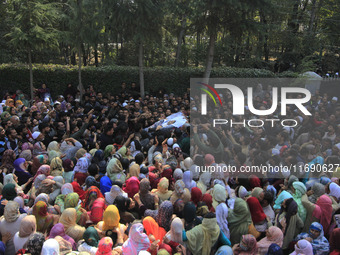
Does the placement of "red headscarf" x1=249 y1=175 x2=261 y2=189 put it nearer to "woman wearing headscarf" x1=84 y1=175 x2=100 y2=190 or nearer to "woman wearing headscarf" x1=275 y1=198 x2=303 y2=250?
"woman wearing headscarf" x1=275 y1=198 x2=303 y2=250

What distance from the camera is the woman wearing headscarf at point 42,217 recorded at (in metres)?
4.32

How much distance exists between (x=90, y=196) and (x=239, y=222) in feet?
7.36

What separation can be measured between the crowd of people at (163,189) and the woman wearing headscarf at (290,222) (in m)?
0.01

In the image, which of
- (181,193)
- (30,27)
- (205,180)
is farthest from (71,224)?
(30,27)

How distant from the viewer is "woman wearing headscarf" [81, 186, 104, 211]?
4902mm

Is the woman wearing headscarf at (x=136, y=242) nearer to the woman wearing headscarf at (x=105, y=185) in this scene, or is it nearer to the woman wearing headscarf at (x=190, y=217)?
the woman wearing headscarf at (x=190, y=217)

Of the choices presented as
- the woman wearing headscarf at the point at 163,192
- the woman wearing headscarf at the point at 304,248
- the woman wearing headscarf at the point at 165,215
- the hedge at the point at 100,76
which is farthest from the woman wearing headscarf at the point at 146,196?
the hedge at the point at 100,76

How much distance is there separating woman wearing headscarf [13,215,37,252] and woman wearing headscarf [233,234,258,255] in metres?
2.57

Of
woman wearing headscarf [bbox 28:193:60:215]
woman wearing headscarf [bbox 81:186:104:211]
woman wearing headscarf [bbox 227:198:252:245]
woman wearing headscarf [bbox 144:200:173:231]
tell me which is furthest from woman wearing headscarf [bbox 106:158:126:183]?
woman wearing headscarf [bbox 227:198:252:245]

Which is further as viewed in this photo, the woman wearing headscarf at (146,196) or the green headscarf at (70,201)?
the woman wearing headscarf at (146,196)

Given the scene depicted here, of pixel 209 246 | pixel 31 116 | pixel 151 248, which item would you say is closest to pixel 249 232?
pixel 209 246

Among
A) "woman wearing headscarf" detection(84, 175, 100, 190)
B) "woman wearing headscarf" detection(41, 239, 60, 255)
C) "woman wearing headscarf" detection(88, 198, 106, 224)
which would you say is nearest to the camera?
"woman wearing headscarf" detection(41, 239, 60, 255)

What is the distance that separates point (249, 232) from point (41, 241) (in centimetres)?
274

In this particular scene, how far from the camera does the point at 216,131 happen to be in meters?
8.37
